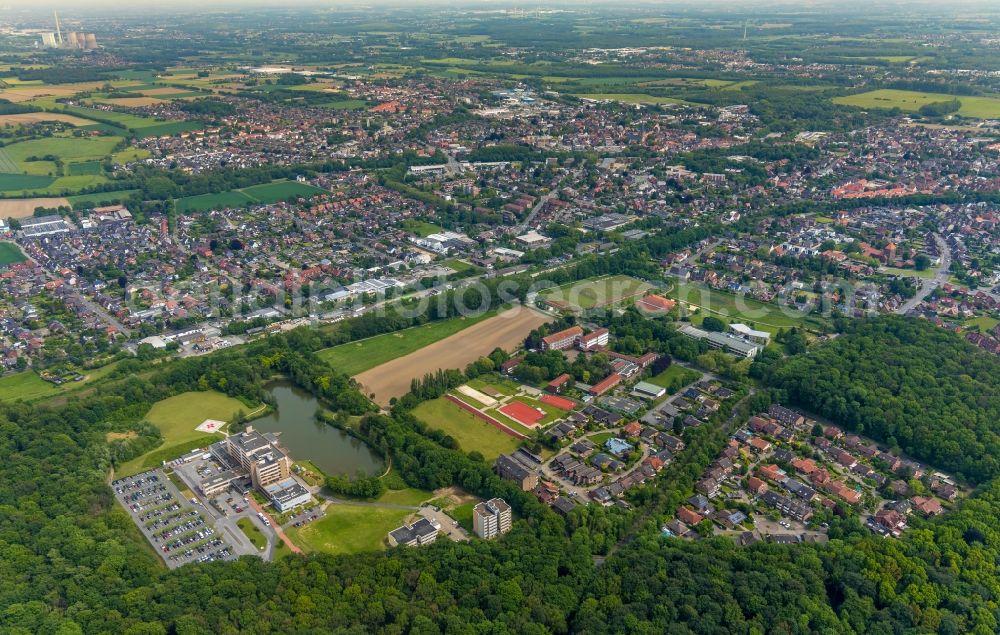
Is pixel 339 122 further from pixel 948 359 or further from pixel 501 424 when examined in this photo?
pixel 948 359

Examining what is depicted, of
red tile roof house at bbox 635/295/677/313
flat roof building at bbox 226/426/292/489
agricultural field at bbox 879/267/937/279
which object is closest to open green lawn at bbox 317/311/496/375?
flat roof building at bbox 226/426/292/489

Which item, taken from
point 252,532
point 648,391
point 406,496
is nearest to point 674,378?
point 648,391

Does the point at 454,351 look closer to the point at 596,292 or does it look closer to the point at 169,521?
the point at 596,292

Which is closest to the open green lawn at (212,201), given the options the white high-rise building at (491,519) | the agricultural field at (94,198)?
the agricultural field at (94,198)

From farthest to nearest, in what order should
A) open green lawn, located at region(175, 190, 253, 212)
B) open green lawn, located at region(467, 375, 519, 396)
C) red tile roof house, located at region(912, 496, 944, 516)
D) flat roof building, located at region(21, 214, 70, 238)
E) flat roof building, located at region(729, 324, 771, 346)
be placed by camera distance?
open green lawn, located at region(175, 190, 253, 212) → flat roof building, located at region(21, 214, 70, 238) → flat roof building, located at region(729, 324, 771, 346) → open green lawn, located at region(467, 375, 519, 396) → red tile roof house, located at region(912, 496, 944, 516)

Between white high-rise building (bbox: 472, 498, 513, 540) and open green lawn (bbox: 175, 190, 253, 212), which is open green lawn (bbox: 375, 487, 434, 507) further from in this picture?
open green lawn (bbox: 175, 190, 253, 212)

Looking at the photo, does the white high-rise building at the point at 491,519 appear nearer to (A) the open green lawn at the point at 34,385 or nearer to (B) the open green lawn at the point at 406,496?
(B) the open green lawn at the point at 406,496

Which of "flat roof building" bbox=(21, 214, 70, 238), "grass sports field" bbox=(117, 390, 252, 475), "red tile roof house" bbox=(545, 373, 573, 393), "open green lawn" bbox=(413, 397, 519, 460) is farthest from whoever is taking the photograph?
"flat roof building" bbox=(21, 214, 70, 238)
